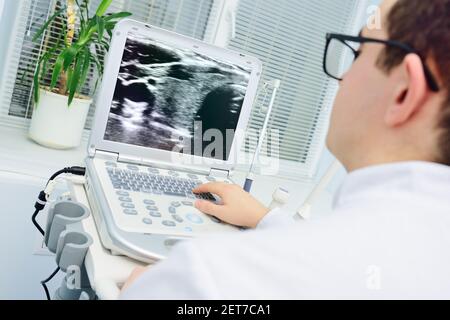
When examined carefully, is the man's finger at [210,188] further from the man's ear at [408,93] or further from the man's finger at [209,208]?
the man's ear at [408,93]

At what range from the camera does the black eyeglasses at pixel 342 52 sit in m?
0.44

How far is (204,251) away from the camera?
371 millimetres

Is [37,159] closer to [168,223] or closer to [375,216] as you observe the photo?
[168,223]

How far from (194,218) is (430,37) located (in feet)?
1.90

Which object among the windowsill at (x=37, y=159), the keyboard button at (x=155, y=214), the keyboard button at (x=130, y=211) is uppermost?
the keyboard button at (x=130, y=211)

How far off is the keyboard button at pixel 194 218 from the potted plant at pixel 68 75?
0.86 m

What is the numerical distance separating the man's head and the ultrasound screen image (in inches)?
Answer: 23.4

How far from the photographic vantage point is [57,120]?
1596mm

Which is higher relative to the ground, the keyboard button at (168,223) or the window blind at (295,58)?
the window blind at (295,58)

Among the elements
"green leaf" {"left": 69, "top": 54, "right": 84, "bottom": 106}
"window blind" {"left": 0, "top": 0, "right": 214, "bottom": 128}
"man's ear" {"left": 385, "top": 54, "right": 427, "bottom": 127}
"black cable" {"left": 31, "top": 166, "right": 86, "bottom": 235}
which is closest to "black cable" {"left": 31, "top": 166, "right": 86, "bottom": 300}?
"black cable" {"left": 31, "top": 166, "right": 86, "bottom": 235}

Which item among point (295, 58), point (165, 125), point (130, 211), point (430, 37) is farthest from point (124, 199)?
point (295, 58)

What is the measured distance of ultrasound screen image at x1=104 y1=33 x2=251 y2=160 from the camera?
3.30 feet

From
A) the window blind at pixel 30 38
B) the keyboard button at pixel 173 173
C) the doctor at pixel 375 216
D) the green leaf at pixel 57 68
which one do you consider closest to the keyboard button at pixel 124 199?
the keyboard button at pixel 173 173
